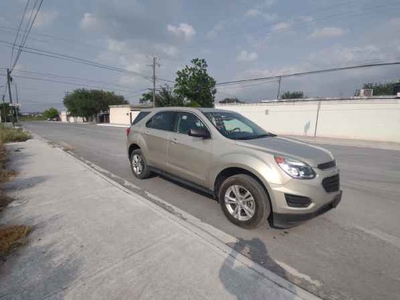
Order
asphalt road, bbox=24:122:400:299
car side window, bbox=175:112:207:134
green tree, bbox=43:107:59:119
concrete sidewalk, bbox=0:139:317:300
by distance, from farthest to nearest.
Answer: green tree, bbox=43:107:59:119 < car side window, bbox=175:112:207:134 < asphalt road, bbox=24:122:400:299 < concrete sidewalk, bbox=0:139:317:300

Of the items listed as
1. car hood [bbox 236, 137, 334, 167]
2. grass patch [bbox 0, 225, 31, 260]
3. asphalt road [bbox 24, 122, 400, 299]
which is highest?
car hood [bbox 236, 137, 334, 167]

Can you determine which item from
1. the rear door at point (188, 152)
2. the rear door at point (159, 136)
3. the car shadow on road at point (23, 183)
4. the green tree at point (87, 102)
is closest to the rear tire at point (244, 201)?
the rear door at point (188, 152)

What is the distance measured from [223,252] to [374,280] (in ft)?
5.09

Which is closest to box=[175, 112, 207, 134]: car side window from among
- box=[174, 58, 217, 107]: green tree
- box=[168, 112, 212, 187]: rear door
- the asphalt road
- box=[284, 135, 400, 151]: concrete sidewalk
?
box=[168, 112, 212, 187]: rear door

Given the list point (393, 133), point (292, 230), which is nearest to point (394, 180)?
point (292, 230)

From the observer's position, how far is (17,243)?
2607 mm

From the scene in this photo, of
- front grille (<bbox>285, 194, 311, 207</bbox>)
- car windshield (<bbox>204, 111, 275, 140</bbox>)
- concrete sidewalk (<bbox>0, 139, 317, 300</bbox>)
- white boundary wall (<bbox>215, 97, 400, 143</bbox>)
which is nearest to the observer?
concrete sidewalk (<bbox>0, 139, 317, 300</bbox>)

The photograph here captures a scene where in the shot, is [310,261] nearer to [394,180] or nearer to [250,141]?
[250,141]

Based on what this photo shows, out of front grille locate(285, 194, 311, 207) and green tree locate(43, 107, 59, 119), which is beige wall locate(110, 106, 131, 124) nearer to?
front grille locate(285, 194, 311, 207)

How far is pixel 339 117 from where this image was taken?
1795 cm

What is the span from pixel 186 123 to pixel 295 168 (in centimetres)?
216

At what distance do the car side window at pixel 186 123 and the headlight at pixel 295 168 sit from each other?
1.52 meters

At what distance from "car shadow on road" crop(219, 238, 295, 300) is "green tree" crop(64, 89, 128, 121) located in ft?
198

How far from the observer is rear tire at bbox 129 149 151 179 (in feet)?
16.8
